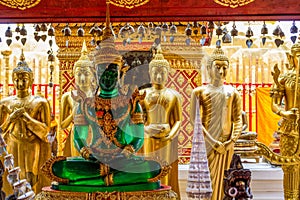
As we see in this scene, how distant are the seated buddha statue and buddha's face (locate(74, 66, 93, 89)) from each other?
166 centimetres

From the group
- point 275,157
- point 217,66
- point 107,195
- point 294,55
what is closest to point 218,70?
point 217,66

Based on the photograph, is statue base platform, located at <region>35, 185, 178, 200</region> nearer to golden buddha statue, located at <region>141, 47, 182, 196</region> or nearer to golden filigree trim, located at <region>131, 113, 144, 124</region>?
golden filigree trim, located at <region>131, 113, 144, 124</region>

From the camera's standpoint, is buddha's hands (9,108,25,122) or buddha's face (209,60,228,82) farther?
buddha's face (209,60,228,82)

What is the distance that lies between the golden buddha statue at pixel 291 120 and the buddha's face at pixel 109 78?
175 cm

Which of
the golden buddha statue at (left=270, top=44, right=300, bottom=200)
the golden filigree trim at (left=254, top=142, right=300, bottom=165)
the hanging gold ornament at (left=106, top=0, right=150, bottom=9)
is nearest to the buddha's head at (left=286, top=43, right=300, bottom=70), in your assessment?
the golden buddha statue at (left=270, top=44, right=300, bottom=200)

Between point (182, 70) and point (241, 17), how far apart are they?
2.37 metres

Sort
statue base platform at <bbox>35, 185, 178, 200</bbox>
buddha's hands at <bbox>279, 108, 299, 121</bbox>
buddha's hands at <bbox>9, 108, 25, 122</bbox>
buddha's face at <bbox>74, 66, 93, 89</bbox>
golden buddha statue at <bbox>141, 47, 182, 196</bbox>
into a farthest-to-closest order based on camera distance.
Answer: buddha's face at <bbox>74, 66, 93, 89</bbox> → golden buddha statue at <bbox>141, 47, 182, 196</bbox> → buddha's hands at <bbox>9, 108, 25, 122</bbox> → buddha's hands at <bbox>279, 108, 299, 121</bbox> → statue base platform at <bbox>35, 185, 178, 200</bbox>

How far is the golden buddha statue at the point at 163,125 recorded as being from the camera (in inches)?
208

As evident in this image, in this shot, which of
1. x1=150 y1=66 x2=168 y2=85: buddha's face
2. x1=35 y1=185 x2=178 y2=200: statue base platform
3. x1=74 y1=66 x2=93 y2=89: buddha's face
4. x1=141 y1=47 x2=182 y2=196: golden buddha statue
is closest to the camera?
x1=35 y1=185 x2=178 y2=200: statue base platform

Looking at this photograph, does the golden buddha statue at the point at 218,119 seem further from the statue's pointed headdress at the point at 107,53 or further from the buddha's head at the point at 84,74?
the statue's pointed headdress at the point at 107,53

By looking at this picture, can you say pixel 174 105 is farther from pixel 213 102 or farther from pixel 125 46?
pixel 125 46

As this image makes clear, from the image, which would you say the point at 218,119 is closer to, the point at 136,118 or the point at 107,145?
the point at 136,118

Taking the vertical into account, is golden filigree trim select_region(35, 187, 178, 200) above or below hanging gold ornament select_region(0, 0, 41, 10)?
below

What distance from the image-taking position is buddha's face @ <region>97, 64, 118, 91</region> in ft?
12.6
